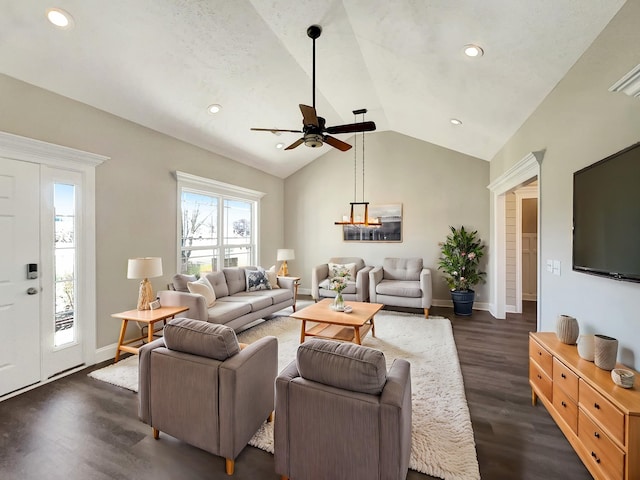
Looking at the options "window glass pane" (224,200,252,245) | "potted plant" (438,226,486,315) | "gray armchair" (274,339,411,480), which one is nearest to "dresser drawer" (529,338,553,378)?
"gray armchair" (274,339,411,480)

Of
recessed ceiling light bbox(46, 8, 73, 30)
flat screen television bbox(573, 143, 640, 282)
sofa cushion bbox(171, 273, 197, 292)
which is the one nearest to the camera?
flat screen television bbox(573, 143, 640, 282)

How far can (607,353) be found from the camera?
181 centimetres

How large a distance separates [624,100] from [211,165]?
4.99 meters

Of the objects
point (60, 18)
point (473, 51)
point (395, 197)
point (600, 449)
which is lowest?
point (600, 449)

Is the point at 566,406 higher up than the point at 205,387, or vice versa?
the point at 205,387

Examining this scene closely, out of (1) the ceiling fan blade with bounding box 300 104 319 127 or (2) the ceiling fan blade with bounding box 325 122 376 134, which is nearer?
(1) the ceiling fan blade with bounding box 300 104 319 127

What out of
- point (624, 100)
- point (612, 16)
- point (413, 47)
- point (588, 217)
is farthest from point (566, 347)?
→ point (413, 47)

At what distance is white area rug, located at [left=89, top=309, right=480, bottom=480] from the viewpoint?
187 centimetres

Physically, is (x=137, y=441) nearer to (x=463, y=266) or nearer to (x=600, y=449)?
(x=600, y=449)

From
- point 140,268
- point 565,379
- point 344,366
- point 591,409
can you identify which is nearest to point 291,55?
point 140,268

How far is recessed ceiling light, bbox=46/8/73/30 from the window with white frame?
6.72ft

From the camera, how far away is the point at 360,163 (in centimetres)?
669

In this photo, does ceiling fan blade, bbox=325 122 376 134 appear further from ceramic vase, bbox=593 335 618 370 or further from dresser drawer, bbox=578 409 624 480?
dresser drawer, bbox=578 409 624 480

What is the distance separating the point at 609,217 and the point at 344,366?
6.33ft
